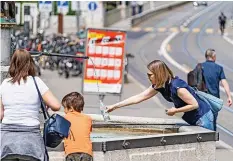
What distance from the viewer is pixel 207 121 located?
972 centimetres

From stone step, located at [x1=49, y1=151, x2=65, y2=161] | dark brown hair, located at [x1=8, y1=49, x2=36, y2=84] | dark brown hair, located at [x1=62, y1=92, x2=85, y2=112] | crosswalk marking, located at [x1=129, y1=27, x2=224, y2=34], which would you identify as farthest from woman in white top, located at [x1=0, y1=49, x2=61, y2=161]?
crosswalk marking, located at [x1=129, y1=27, x2=224, y2=34]

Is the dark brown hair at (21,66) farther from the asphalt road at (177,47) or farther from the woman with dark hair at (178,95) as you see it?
the asphalt road at (177,47)

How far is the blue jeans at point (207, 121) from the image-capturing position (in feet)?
31.7

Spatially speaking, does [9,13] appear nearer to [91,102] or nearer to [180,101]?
[180,101]

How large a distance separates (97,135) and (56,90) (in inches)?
517

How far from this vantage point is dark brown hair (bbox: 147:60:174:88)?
8930 millimetres

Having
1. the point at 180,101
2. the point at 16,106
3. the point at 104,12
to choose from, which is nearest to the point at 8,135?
the point at 16,106

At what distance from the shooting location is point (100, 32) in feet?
62.2

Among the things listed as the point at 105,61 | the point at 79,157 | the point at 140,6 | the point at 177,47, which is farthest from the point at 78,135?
the point at 140,6

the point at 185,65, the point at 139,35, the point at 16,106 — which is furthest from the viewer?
the point at 139,35

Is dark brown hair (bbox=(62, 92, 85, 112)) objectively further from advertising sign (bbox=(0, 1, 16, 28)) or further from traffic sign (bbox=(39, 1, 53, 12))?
traffic sign (bbox=(39, 1, 53, 12))

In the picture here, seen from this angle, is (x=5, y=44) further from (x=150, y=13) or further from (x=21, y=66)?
(x=150, y=13)

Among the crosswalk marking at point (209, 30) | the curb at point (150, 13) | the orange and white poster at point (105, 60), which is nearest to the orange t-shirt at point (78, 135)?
the orange and white poster at point (105, 60)

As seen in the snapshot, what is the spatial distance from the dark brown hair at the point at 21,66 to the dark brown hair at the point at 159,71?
2.00 metres
